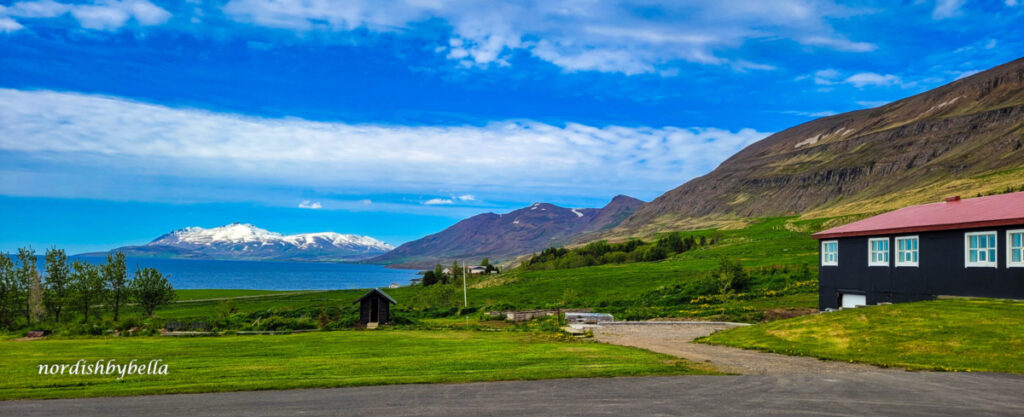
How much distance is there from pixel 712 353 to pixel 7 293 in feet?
204

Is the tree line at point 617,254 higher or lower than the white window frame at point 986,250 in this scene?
lower

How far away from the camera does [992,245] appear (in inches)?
1096

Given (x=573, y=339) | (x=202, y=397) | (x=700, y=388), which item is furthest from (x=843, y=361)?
(x=202, y=397)

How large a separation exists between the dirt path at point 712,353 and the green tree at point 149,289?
52807 millimetres

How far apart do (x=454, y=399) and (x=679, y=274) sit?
66.5 m

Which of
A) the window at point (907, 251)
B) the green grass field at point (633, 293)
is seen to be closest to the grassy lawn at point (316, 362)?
the window at point (907, 251)

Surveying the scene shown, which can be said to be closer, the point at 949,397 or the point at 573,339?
the point at 949,397

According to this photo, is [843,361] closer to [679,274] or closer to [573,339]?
[573,339]

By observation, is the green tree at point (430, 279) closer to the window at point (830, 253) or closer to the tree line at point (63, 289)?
the tree line at point (63, 289)

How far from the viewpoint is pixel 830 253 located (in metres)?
40.5

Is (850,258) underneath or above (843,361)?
above

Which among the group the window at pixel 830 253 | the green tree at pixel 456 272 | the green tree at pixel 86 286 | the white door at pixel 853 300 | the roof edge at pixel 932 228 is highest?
the roof edge at pixel 932 228

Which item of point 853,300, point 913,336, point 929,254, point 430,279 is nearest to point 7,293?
point 853,300

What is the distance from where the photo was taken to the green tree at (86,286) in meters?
61.3
